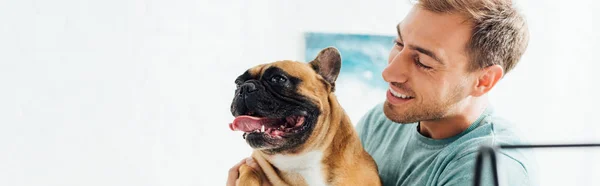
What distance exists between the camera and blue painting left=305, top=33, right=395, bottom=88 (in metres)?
2.23

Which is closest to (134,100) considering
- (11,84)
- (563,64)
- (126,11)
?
(126,11)

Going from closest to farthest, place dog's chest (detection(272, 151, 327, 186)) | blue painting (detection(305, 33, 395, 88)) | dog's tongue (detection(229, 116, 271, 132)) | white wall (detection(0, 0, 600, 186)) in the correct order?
1. dog's tongue (detection(229, 116, 271, 132))
2. dog's chest (detection(272, 151, 327, 186))
3. white wall (detection(0, 0, 600, 186))
4. blue painting (detection(305, 33, 395, 88))

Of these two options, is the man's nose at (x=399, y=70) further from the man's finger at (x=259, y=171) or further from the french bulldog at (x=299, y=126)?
the man's finger at (x=259, y=171)

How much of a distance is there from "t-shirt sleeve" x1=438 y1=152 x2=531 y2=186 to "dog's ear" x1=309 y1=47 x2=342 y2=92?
0.24 metres

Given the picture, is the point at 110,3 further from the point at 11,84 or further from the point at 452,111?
the point at 452,111

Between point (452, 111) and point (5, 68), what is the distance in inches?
42.6

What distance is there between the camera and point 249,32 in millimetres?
1997

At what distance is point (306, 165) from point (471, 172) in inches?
10.6

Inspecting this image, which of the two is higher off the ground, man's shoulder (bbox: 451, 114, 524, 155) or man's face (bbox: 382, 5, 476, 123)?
man's face (bbox: 382, 5, 476, 123)

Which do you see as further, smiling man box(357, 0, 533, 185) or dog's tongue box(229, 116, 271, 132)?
smiling man box(357, 0, 533, 185)

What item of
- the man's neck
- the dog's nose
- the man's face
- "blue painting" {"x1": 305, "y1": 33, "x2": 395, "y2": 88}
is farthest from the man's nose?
"blue painting" {"x1": 305, "y1": 33, "x2": 395, "y2": 88}

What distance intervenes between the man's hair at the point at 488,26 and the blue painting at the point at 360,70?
1216mm

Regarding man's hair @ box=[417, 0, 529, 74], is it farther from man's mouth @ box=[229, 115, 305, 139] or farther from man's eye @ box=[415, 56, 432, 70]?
man's mouth @ box=[229, 115, 305, 139]

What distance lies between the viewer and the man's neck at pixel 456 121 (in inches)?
40.6
